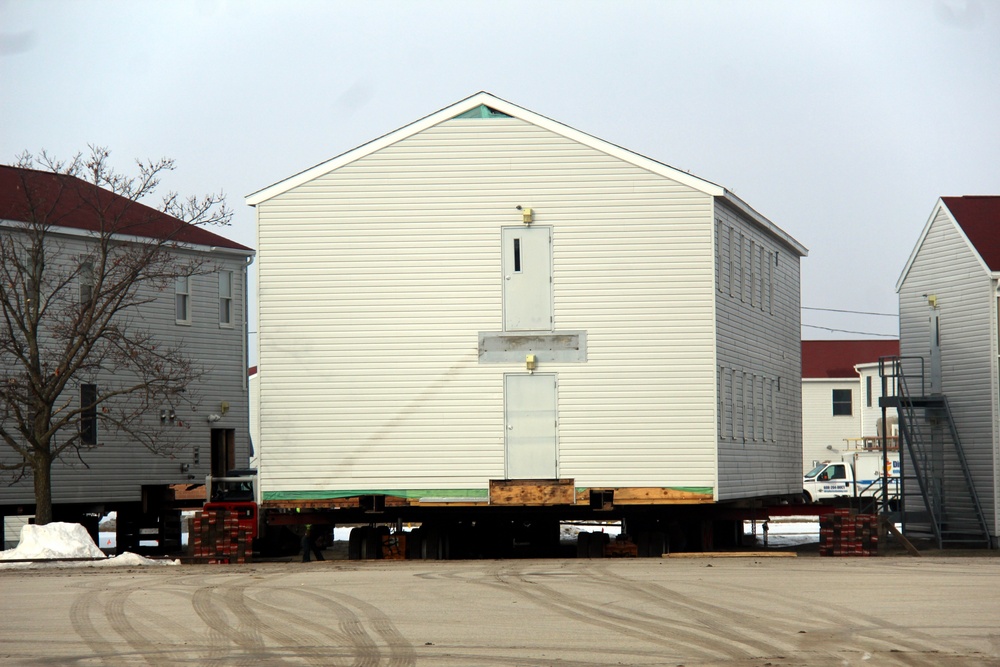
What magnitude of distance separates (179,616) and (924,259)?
24.7 metres

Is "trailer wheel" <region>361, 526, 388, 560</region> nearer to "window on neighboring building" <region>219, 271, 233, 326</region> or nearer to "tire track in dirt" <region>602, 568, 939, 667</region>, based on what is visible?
"tire track in dirt" <region>602, 568, 939, 667</region>

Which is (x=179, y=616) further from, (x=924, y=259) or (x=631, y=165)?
(x=924, y=259)

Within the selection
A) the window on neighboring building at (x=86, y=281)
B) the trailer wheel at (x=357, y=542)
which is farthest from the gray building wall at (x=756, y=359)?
the window on neighboring building at (x=86, y=281)

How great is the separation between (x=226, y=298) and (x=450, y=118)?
13.5 meters

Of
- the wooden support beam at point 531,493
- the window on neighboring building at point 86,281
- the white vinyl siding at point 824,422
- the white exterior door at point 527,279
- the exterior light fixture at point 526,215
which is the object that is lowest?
the wooden support beam at point 531,493

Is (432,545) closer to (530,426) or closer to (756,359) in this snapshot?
(530,426)

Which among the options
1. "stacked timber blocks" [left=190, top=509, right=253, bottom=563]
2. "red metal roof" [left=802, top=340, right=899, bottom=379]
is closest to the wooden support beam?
"stacked timber blocks" [left=190, top=509, right=253, bottom=563]

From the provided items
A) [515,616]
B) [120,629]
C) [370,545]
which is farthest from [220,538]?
[515,616]

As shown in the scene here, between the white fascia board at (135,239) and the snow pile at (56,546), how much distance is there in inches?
287

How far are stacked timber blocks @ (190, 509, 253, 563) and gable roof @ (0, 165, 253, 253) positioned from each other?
814 cm

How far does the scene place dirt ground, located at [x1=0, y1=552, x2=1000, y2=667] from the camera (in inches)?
490

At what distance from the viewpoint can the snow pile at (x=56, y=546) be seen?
27562mm

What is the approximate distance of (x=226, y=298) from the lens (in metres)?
38.2

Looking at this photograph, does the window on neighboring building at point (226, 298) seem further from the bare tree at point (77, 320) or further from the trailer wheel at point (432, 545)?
the trailer wheel at point (432, 545)
